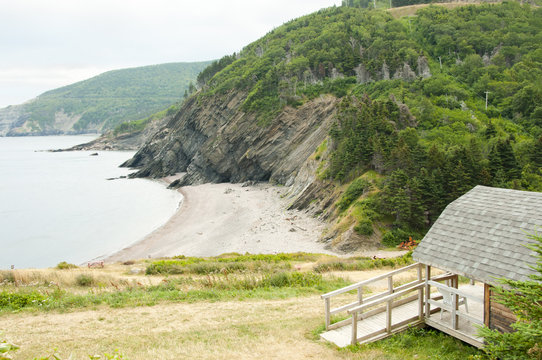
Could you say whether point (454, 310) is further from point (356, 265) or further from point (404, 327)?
point (356, 265)

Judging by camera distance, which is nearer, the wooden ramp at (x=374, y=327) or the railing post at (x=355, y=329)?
the railing post at (x=355, y=329)

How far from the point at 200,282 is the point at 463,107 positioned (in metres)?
43.4

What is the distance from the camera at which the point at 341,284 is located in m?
16.8

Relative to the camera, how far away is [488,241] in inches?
370

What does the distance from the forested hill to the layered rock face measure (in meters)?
0.25

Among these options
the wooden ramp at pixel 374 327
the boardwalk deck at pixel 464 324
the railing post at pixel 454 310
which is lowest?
the wooden ramp at pixel 374 327

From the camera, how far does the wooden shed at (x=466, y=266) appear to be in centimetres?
884

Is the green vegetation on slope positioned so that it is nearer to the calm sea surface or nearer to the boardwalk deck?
the boardwalk deck

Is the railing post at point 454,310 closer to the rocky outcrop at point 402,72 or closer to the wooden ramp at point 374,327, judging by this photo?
the wooden ramp at point 374,327

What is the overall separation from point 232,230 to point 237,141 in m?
32.7

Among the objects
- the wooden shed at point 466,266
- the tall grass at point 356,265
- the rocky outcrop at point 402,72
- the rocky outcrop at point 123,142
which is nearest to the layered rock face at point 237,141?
the rocky outcrop at point 402,72

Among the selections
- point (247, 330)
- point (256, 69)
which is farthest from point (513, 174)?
point (256, 69)

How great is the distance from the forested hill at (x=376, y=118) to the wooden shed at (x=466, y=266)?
69.9 ft

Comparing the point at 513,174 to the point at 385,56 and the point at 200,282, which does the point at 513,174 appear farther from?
the point at 385,56
